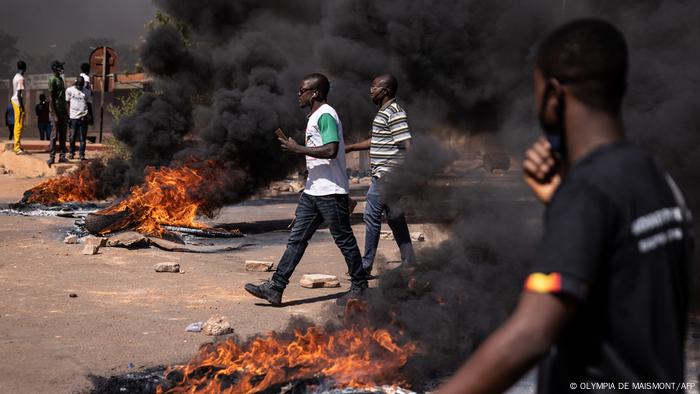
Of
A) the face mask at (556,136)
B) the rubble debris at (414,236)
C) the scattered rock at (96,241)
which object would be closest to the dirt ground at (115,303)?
the scattered rock at (96,241)

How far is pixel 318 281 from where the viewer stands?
7398 mm

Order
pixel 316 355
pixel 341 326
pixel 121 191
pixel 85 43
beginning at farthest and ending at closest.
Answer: pixel 85 43 → pixel 121 191 → pixel 341 326 → pixel 316 355

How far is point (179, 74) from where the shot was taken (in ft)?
43.4

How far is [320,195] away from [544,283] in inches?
188

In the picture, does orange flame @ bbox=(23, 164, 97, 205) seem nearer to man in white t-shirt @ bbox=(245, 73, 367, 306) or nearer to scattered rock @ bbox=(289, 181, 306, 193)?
scattered rock @ bbox=(289, 181, 306, 193)

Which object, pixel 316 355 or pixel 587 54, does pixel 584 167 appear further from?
pixel 316 355

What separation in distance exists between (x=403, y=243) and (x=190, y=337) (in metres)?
2.41

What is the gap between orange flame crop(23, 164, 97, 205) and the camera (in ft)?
42.1

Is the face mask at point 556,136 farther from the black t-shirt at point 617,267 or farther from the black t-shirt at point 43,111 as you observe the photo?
the black t-shirt at point 43,111

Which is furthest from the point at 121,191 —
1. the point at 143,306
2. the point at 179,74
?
the point at 143,306

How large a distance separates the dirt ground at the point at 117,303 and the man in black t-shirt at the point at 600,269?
240cm

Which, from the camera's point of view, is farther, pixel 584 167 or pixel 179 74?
pixel 179 74

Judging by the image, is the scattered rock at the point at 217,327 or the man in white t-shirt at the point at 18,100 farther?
the man in white t-shirt at the point at 18,100

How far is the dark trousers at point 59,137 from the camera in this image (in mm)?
16859
